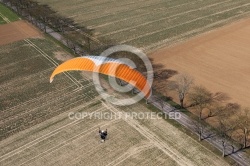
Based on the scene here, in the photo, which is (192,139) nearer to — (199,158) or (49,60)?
(199,158)

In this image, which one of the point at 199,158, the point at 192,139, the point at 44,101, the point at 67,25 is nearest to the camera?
the point at 199,158

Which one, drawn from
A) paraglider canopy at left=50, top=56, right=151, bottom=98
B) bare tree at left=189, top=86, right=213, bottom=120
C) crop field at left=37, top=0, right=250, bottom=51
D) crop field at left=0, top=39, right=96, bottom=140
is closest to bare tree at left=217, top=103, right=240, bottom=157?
bare tree at left=189, top=86, right=213, bottom=120

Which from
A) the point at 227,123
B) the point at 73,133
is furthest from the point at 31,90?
the point at 227,123

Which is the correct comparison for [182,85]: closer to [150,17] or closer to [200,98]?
[200,98]

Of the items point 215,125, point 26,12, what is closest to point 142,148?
point 215,125

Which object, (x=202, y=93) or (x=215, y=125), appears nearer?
(x=215, y=125)

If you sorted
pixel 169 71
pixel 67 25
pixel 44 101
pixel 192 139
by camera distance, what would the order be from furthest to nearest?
pixel 67 25, pixel 169 71, pixel 44 101, pixel 192 139
